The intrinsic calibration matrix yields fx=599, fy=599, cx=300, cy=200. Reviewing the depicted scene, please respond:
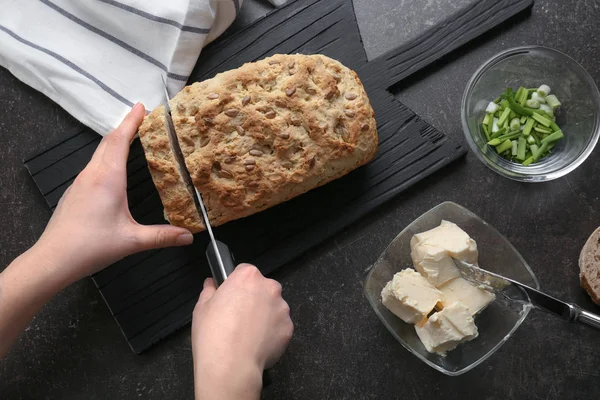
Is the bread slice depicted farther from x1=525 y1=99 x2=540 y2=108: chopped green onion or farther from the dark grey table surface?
x1=525 y1=99 x2=540 y2=108: chopped green onion

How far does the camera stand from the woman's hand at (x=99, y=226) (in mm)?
2186

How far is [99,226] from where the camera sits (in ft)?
7.18

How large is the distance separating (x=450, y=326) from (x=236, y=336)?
832 millimetres

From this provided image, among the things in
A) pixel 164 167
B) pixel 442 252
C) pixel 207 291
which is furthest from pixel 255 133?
pixel 442 252

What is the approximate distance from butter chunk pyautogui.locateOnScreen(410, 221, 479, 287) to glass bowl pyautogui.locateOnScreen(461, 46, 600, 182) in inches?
14.1

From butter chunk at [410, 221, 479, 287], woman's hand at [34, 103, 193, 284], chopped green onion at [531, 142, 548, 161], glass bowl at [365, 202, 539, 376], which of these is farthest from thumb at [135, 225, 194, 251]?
chopped green onion at [531, 142, 548, 161]

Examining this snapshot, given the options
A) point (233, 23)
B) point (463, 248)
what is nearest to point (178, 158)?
point (233, 23)

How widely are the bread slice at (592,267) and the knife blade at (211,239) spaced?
145cm

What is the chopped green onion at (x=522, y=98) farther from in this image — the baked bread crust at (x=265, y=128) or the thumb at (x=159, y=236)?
the thumb at (x=159, y=236)

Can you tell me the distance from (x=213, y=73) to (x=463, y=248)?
4.13 ft

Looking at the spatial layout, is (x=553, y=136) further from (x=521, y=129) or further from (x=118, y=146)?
(x=118, y=146)

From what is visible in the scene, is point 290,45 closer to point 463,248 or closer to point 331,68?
point 331,68

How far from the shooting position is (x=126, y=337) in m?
2.51

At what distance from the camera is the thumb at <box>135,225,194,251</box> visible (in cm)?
222
